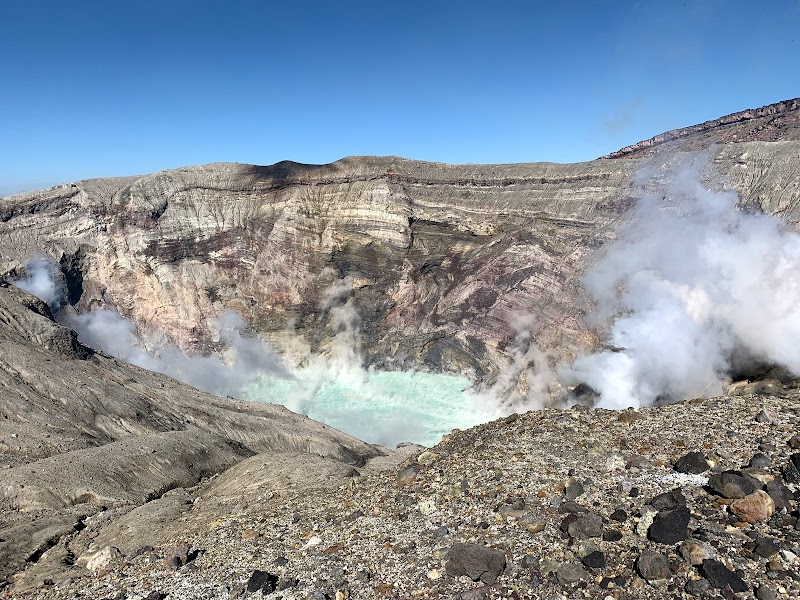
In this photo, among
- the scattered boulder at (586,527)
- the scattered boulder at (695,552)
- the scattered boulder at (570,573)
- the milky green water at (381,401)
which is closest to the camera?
the scattered boulder at (695,552)

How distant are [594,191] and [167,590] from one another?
44.1 m

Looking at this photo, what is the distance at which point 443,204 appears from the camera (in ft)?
169

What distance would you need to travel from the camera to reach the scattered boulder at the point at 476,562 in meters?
7.66

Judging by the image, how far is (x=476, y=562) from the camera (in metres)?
7.89

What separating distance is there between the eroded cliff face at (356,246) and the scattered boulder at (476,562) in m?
34.5

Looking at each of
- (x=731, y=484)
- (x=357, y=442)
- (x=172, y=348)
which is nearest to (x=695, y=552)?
(x=731, y=484)

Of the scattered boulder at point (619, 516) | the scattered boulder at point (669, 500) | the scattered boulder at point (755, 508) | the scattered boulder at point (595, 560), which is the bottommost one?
the scattered boulder at point (595, 560)

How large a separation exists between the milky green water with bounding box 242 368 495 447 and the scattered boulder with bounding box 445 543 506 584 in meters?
32.7

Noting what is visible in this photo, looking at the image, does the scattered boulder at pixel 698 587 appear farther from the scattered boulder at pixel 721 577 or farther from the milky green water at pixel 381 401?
the milky green water at pixel 381 401

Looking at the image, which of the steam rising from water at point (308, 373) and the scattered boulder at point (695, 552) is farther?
the steam rising from water at point (308, 373)

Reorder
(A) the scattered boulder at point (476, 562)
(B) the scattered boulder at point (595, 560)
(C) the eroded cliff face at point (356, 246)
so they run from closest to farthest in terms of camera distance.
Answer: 1. (B) the scattered boulder at point (595, 560)
2. (A) the scattered boulder at point (476, 562)
3. (C) the eroded cliff face at point (356, 246)

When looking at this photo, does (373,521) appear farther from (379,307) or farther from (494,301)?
(379,307)

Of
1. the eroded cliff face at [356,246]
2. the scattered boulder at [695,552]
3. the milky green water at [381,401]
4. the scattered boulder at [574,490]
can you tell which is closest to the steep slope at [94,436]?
the scattered boulder at [574,490]

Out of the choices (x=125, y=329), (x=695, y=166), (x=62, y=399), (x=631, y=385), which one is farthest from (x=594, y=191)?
(x=125, y=329)
